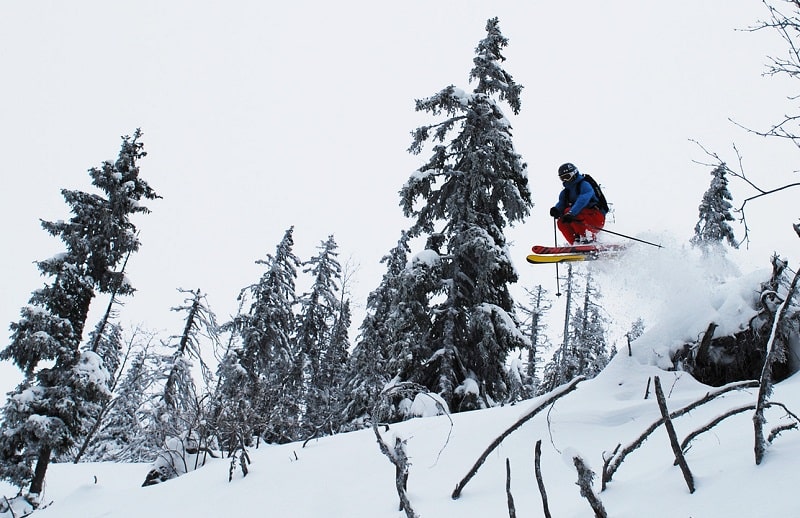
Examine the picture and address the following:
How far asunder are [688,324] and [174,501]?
774 cm

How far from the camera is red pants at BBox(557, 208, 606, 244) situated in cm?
1069

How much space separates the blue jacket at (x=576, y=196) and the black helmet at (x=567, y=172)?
77 mm

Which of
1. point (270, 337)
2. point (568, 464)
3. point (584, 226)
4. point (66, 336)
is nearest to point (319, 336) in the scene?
point (270, 337)

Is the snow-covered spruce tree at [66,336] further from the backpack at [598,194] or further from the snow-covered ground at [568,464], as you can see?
the backpack at [598,194]

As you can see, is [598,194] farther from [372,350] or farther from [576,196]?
[372,350]

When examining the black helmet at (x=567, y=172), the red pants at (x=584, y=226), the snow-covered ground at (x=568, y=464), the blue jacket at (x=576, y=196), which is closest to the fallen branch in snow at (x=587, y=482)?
the snow-covered ground at (x=568, y=464)

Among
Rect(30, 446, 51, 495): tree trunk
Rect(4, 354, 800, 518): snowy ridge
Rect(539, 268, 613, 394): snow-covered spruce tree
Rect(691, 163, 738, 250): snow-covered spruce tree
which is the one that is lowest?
Rect(30, 446, 51, 495): tree trunk

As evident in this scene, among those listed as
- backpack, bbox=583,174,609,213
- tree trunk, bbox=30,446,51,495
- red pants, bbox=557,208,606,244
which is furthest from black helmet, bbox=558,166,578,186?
tree trunk, bbox=30,446,51,495

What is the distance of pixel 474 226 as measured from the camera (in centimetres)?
1274

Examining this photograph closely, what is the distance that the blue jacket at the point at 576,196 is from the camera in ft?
34.0

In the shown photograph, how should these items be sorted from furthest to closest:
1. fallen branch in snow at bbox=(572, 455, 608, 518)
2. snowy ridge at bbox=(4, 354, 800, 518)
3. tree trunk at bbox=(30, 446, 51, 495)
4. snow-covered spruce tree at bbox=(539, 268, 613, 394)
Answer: snow-covered spruce tree at bbox=(539, 268, 613, 394) < tree trunk at bbox=(30, 446, 51, 495) < snowy ridge at bbox=(4, 354, 800, 518) < fallen branch in snow at bbox=(572, 455, 608, 518)

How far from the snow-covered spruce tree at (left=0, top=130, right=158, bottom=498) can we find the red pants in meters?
13.6

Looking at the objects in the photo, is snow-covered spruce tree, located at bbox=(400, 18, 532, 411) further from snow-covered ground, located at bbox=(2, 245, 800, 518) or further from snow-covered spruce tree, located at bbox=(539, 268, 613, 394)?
snow-covered spruce tree, located at bbox=(539, 268, 613, 394)

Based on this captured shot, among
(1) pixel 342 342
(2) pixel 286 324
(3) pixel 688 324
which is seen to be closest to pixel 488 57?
(3) pixel 688 324
